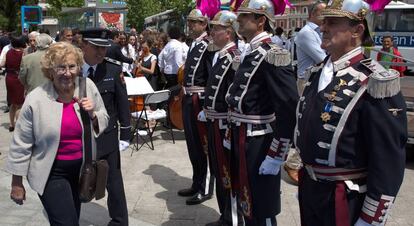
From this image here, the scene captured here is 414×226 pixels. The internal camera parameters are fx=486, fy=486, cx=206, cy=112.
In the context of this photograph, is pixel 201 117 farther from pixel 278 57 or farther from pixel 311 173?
pixel 311 173

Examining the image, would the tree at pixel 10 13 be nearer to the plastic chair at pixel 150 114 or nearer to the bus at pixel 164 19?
the bus at pixel 164 19

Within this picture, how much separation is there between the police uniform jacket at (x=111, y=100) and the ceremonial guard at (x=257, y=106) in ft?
3.51

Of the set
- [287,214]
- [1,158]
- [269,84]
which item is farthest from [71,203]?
[1,158]

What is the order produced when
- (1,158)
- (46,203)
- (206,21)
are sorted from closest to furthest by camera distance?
1. (46,203)
2. (206,21)
3. (1,158)

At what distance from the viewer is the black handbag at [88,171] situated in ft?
10.8

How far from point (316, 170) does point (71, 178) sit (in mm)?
1779

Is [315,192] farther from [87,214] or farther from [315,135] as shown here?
[87,214]

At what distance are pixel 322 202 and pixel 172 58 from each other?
728cm

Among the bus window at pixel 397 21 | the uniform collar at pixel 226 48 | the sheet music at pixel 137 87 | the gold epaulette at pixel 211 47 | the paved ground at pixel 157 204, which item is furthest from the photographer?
the bus window at pixel 397 21

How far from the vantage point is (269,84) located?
3.39 meters

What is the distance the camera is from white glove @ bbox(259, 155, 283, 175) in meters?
3.29

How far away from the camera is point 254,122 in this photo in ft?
11.7

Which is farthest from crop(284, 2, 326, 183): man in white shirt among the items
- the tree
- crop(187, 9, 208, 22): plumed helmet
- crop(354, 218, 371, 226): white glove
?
the tree

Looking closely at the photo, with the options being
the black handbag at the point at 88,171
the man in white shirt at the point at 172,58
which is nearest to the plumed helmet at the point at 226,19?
the black handbag at the point at 88,171
